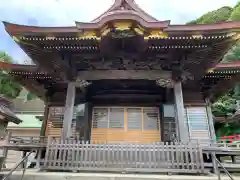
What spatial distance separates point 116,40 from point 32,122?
17137 mm

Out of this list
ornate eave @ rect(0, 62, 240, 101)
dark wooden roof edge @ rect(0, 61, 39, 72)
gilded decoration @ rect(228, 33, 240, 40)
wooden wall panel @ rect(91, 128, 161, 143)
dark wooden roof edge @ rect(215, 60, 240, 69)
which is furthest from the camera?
wooden wall panel @ rect(91, 128, 161, 143)

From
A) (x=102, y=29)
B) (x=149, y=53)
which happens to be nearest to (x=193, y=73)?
(x=149, y=53)

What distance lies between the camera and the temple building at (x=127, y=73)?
19.4 feet

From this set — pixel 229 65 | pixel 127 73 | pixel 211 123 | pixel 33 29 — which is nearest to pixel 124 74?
pixel 127 73

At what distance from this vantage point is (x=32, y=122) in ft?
66.6

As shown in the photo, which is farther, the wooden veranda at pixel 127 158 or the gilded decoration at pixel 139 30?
the gilded decoration at pixel 139 30

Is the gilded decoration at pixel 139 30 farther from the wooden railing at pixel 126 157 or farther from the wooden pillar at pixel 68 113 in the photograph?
the wooden railing at pixel 126 157

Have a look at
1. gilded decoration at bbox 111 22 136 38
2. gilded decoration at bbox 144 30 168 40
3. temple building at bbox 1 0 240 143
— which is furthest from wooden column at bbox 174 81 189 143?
gilded decoration at bbox 111 22 136 38

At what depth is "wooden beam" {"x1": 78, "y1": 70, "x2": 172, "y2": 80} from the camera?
7.32 meters

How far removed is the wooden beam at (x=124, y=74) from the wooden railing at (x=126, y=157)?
257 cm

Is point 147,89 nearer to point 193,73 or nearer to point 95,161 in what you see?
point 193,73

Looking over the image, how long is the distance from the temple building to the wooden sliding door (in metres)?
0.04

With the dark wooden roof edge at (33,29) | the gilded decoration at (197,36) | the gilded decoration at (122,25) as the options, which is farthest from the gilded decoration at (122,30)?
the gilded decoration at (197,36)

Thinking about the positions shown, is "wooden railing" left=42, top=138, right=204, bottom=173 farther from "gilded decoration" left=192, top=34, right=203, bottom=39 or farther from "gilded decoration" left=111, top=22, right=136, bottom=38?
"gilded decoration" left=111, top=22, right=136, bottom=38
